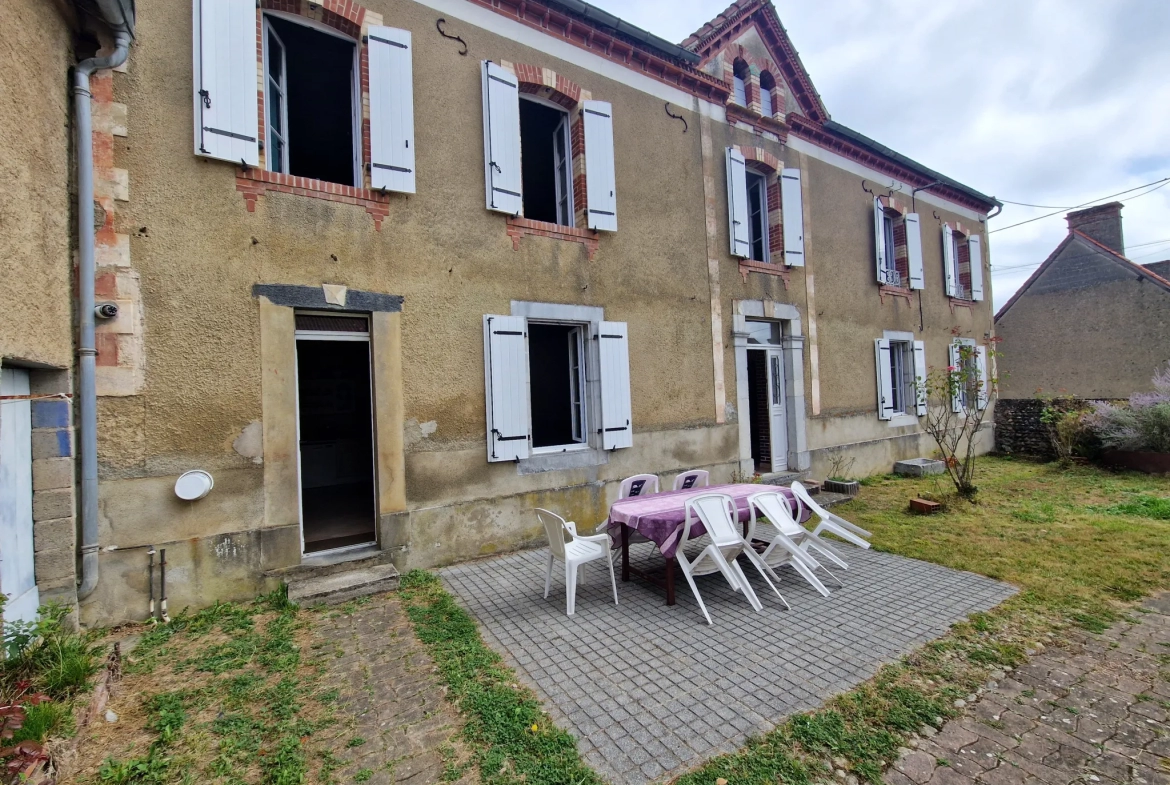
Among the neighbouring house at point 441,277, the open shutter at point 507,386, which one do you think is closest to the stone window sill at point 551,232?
the neighbouring house at point 441,277

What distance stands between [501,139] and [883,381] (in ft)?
26.7

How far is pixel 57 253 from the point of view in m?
3.51

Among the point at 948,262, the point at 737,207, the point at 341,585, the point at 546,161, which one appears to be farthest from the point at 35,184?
the point at 948,262

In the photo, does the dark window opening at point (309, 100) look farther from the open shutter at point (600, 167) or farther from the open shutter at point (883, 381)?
the open shutter at point (883, 381)

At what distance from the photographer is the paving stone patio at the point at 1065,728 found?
7.12 feet

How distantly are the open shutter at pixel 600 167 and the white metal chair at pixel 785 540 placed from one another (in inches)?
145

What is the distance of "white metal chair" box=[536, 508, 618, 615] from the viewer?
3904 millimetres

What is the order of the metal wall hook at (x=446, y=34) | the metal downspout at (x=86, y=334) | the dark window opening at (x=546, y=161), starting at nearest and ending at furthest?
the metal downspout at (x=86, y=334)
the metal wall hook at (x=446, y=34)
the dark window opening at (x=546, y=161)

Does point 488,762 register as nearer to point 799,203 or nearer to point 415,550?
point 415,550

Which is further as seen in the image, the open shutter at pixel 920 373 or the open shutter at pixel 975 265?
the open shutter at pixel 975 265

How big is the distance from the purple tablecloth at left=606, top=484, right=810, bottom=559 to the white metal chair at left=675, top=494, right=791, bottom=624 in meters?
0.10

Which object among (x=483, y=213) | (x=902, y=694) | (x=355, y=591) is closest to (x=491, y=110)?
(x=483, y=213)

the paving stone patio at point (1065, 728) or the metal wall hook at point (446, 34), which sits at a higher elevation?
the metal wall hook at point (446, 34)

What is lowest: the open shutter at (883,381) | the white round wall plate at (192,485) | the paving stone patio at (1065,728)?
the paving stone patio at (1065,728)
